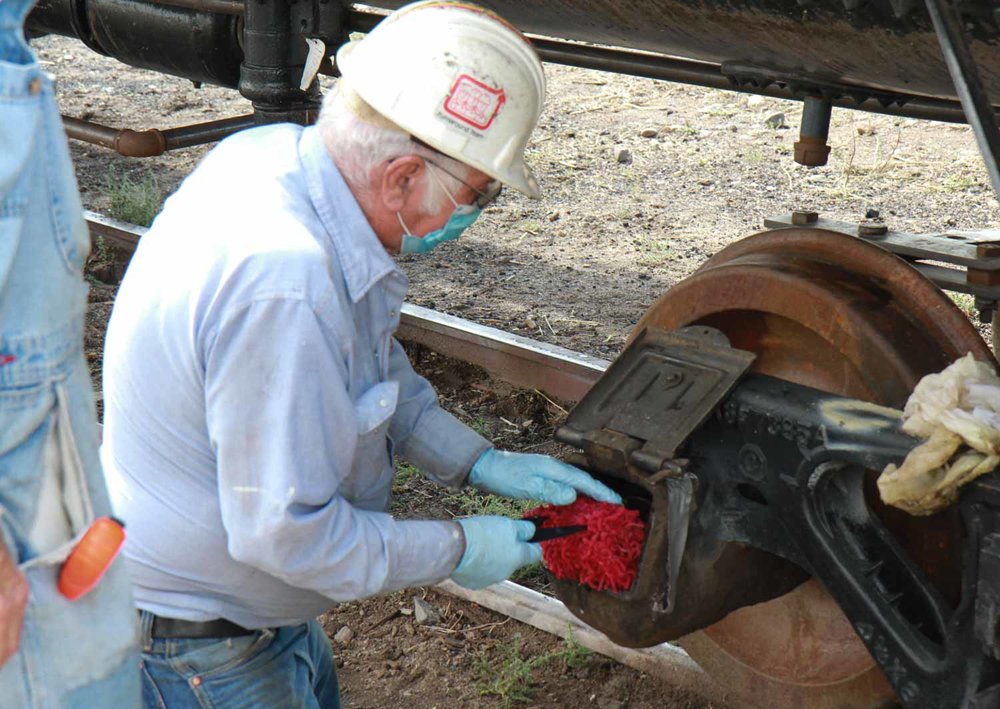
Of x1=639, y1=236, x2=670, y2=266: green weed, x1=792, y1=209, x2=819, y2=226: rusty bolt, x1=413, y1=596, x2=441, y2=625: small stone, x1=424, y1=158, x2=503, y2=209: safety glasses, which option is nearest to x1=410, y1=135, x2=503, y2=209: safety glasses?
x1=424, y1=158, x2=503, y2=209: safety glasses

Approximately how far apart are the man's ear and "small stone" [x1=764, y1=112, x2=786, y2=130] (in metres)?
6.97

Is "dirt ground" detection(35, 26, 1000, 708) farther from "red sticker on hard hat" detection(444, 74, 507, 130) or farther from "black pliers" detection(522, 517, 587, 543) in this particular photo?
"red sticker on hard hat" detection(444, 74, 507, 130)

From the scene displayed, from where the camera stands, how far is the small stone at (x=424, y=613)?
3605 millimetres

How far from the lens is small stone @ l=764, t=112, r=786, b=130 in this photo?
868cm

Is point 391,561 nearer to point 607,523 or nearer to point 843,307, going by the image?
point 607,523

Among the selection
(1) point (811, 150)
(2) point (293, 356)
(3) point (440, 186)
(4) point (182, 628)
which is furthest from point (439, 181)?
(1) point (811, 150)

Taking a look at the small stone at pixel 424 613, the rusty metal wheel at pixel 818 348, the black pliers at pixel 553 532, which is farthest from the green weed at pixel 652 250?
the black pliers at pixel 553 532

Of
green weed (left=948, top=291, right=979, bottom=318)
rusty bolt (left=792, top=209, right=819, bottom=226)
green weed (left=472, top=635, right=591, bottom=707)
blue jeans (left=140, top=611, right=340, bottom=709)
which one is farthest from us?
green weed (left=948, top=291, right=979, bottom=318)

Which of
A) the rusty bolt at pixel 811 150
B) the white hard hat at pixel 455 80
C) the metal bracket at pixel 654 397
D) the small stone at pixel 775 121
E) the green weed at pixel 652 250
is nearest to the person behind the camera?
the white hard hat at pixel 455 80

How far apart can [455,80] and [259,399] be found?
605 mm

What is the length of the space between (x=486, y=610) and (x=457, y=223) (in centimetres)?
170

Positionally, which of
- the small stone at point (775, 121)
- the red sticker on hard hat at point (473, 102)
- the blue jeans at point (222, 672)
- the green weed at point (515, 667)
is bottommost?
the small stone at point (775, 121)

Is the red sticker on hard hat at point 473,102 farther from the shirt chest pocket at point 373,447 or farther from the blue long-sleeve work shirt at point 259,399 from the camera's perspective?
the shirt chest pocket at point 373,447

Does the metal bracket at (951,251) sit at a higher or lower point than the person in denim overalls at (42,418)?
lower
